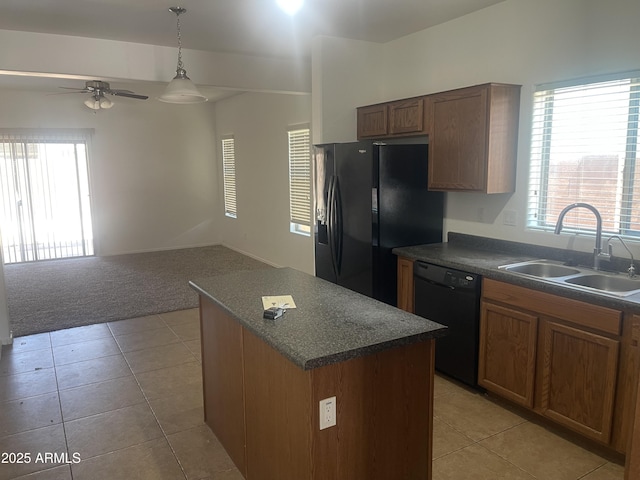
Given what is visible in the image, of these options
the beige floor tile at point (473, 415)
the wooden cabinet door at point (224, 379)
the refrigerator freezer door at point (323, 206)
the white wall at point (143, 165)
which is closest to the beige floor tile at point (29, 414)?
the wooden cabinet door at point (224, 379)

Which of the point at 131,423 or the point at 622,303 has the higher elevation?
the point at 622,303

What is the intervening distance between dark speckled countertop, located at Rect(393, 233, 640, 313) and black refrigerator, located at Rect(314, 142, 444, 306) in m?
0.17

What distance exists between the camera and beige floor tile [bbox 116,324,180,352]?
429 cm

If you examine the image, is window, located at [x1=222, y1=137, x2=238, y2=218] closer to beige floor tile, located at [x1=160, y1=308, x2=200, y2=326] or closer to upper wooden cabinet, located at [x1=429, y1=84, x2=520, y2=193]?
beige floor tile, located at [x1=160, y1=308, x2=200, y2=326]

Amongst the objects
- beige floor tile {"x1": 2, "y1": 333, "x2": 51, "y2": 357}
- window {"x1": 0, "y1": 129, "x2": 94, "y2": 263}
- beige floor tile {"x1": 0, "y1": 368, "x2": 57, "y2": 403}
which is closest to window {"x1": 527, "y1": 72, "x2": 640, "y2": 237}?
beige floor tile {"x1": 0, "y1": 368, "x2": 57, "y2": 403}

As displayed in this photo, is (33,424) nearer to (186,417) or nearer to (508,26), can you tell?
(186,417)

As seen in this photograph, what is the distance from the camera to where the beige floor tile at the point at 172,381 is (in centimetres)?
343

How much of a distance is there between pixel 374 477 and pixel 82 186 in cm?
776

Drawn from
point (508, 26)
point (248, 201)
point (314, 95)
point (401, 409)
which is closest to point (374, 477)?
point (401, 409)

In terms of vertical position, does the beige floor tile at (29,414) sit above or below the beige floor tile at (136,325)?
below

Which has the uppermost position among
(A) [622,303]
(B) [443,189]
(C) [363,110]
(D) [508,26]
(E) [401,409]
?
(D) [508,26]

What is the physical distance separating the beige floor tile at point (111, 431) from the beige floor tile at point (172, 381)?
0.80 feet

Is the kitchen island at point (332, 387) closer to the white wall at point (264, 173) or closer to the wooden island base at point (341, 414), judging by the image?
the wooden island base at point (341, 414)

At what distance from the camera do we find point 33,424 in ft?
9.83
